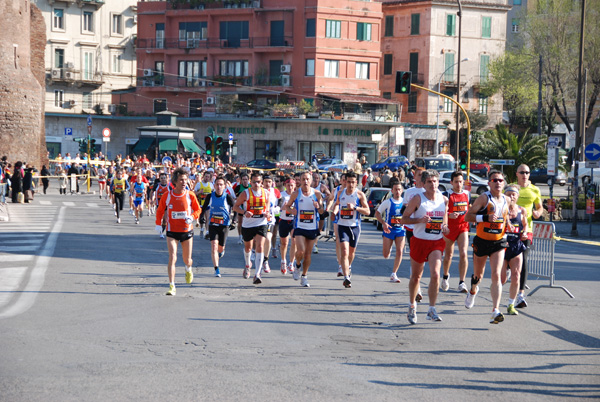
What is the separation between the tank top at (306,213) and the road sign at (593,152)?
42.9ft

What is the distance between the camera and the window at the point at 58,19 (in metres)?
72.4

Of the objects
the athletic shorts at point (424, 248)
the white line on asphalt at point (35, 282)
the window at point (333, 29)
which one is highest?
the window at point (333, 29)

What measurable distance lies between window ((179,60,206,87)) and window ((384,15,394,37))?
16.1m

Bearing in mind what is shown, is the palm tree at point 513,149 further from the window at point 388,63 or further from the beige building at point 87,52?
the beige building at point 87,52

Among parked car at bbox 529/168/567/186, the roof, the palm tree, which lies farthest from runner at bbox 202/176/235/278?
the roof

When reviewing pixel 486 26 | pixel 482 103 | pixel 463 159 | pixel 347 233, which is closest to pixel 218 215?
pixel 347 233

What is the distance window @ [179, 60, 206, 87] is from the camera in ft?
225

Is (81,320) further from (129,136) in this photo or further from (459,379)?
(129,136)

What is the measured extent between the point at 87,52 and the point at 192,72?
11.4m

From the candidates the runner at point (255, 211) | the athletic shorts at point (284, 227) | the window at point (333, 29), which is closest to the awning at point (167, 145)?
the window at point (333, 29)

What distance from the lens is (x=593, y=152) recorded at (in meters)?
23.6

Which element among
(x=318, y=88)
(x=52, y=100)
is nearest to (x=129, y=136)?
(x=52, y=100)

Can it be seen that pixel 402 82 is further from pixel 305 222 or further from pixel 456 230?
pixel 456 230

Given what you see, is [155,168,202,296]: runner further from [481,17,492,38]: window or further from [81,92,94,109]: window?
[81,92,94,109]: window
